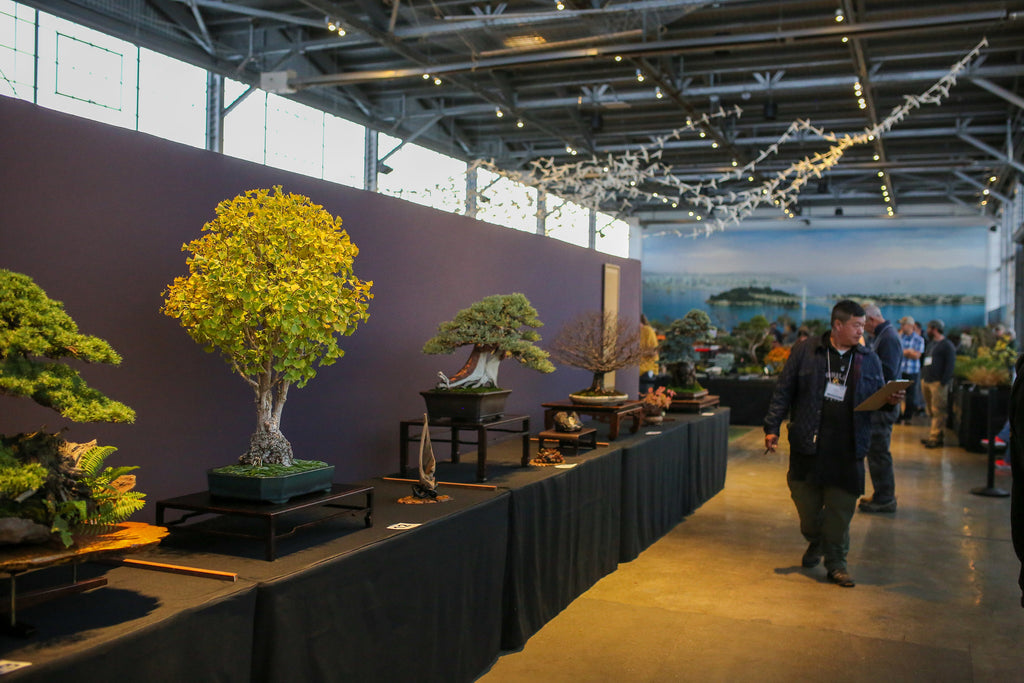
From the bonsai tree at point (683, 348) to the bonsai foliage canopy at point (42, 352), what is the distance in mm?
5343

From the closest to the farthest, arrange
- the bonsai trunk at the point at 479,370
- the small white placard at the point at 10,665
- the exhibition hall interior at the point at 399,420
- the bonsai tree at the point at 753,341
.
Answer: the small white placard at the point at 10,665
the exhibition hall interior at the point at 399,420
the bonsai trunk at the point at 479,370
the bonsai tree at the point at 753,341

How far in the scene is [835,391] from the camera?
4.07 meters

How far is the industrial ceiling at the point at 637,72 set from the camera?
7.39 meters

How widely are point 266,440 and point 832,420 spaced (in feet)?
9.56

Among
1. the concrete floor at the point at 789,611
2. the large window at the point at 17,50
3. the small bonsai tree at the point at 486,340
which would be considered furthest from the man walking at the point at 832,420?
the large window at the point at 17,50

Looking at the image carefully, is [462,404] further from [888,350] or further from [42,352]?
[888,350]

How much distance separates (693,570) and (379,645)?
257 cm

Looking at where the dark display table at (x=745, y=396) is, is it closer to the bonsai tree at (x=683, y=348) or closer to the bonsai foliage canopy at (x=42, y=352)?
the bonsai tree at (x=683, y=348)

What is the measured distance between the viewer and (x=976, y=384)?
905 centimetres

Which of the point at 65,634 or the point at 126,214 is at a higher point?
the point at 126,214

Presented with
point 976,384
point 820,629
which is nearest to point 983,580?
point 820,629

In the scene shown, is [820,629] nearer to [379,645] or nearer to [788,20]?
[379,645]

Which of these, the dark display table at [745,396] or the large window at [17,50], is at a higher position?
the large window at [17,50]

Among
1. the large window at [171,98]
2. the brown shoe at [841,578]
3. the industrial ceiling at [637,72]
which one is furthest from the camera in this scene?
the large window at [171,98]
